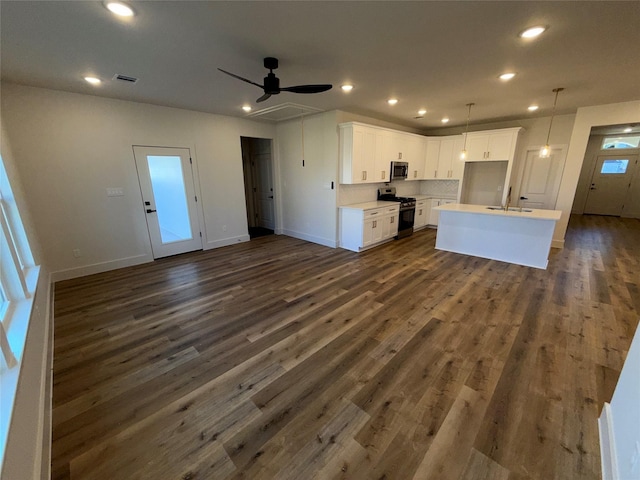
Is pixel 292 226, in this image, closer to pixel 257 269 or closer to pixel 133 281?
pixel 257 269

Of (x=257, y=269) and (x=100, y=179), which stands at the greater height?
(x=100, y=179)

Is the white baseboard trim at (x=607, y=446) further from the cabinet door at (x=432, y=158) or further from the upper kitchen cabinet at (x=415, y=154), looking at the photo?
the cabinet door at (x=432, y=158)

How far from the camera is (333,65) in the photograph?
290 centimetres

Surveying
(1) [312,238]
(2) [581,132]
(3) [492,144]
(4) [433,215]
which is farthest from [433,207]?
(1) [312,238]

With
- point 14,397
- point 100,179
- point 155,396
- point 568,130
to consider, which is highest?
point 568,130

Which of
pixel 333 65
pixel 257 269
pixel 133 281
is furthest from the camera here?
pixel 257 269

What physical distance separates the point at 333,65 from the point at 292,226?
4131 mm

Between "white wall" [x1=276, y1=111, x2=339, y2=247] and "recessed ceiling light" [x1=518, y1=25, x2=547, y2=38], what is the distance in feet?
10.4

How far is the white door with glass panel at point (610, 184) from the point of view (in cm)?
811

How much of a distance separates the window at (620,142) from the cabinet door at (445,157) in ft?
19.8

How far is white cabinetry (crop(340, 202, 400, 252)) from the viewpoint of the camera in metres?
5.15

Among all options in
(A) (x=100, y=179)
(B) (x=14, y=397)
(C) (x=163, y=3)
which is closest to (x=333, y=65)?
(C) (x=163, y=3)

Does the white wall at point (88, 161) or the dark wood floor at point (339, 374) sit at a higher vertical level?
the white wall at point (88, 161)

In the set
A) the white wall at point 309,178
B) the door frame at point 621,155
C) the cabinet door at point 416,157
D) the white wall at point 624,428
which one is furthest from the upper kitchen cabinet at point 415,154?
the door frame at point 621,155
